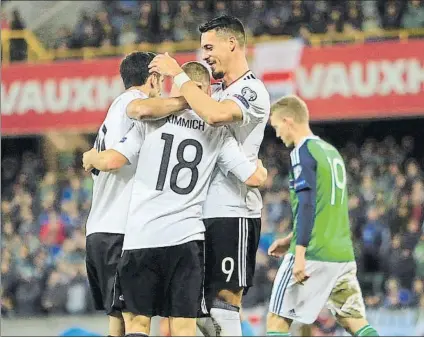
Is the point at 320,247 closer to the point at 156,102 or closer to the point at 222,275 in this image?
the point at 222,275

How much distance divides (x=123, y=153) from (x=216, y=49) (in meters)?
0.69

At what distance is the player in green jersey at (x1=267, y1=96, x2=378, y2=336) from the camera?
19.5 feet

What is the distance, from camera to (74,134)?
57.1ft

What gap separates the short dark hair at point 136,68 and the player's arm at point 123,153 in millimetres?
533

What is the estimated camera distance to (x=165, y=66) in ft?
16.1

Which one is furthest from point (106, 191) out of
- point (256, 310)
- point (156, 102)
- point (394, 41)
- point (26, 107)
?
point (26, 107)

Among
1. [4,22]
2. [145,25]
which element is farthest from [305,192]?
[4,22]

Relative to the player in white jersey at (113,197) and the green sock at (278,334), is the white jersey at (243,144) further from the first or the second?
the green sock at (278,334)

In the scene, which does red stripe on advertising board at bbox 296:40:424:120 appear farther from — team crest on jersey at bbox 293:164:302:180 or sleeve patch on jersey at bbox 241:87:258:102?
sleeve patch on jersey at bbox 241:87:258:102

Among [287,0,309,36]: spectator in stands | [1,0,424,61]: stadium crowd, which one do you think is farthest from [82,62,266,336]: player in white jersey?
[287,0,309,36]: spectator in stands

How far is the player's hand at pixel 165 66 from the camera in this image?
193 inches

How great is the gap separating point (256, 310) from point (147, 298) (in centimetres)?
675

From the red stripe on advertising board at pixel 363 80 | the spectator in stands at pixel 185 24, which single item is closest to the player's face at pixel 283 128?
the red stripe on advertising board at pixel 363 80

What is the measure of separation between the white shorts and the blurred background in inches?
168
